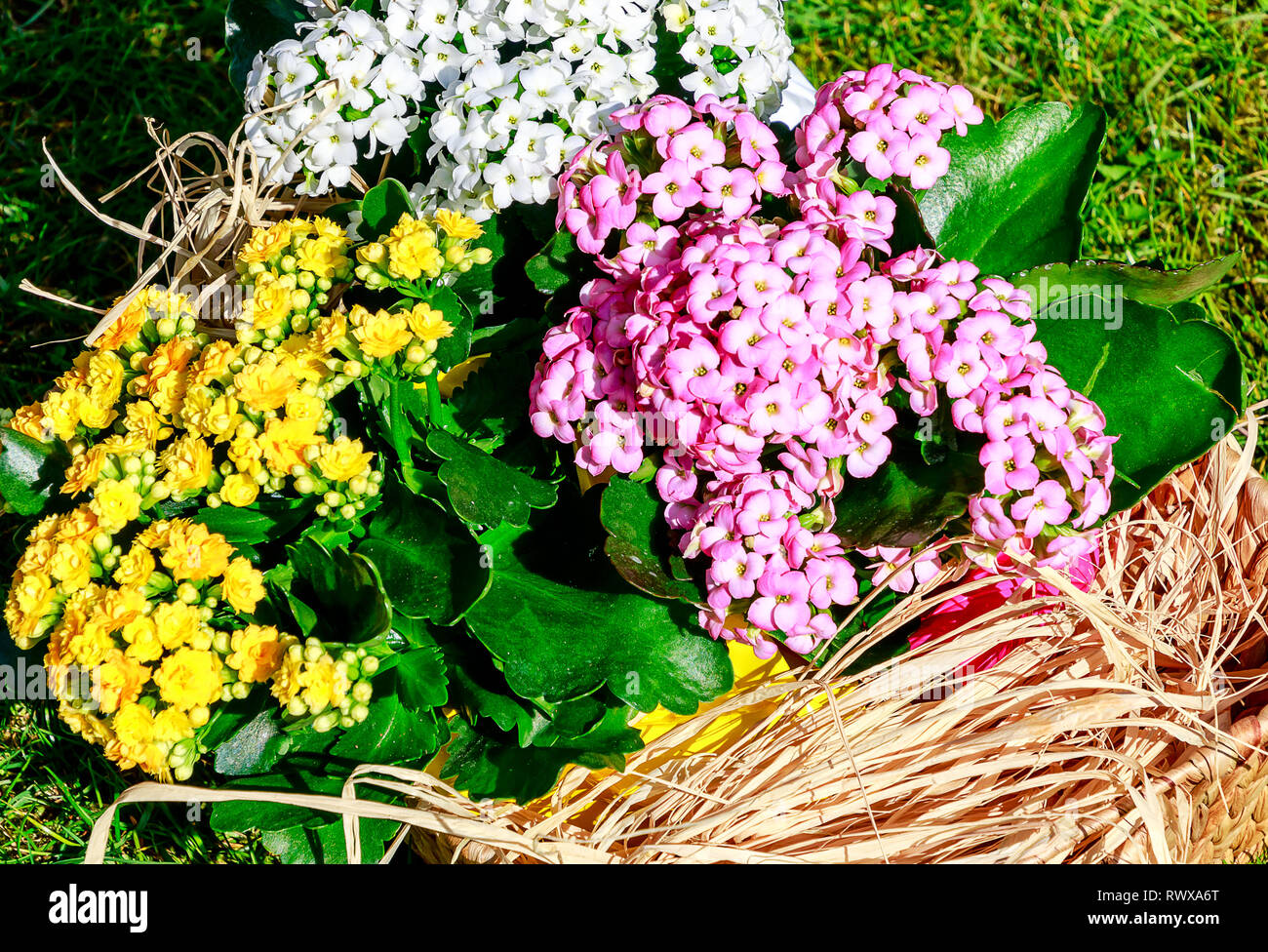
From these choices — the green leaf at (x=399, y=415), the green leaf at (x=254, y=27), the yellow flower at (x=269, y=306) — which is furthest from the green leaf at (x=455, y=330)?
the green leaf at (x=254, y=27)

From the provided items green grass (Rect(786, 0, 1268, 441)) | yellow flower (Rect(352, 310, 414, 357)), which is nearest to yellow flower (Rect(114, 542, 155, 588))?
yellow flower (Rect(352, 310, 414, 357))

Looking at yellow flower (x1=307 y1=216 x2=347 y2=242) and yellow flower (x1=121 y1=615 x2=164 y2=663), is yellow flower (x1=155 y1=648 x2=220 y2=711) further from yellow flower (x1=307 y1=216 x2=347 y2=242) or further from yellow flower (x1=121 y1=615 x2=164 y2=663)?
yellow flower (x1=307 y1=216 x2=347 y2=242)

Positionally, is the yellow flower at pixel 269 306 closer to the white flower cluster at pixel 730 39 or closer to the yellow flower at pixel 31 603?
the yellow flower at pixel 31 603

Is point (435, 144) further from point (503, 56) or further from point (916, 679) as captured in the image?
point (916, 679)

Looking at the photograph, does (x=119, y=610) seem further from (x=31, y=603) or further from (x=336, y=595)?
(x=336, y=595)

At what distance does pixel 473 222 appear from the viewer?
1.25 metres

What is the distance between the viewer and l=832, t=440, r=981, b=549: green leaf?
1.17 m

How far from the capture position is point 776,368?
105cm

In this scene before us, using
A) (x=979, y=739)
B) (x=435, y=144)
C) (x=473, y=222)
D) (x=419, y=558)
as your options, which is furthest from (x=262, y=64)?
(x=979, y=739)

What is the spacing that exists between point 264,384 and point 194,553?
0.19m

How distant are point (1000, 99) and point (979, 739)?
1.68m

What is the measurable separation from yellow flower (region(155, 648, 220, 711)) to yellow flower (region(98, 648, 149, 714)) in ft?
0.07

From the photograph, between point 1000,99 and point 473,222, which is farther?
point 1000,99

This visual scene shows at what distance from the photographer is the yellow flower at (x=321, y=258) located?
1.22 m
